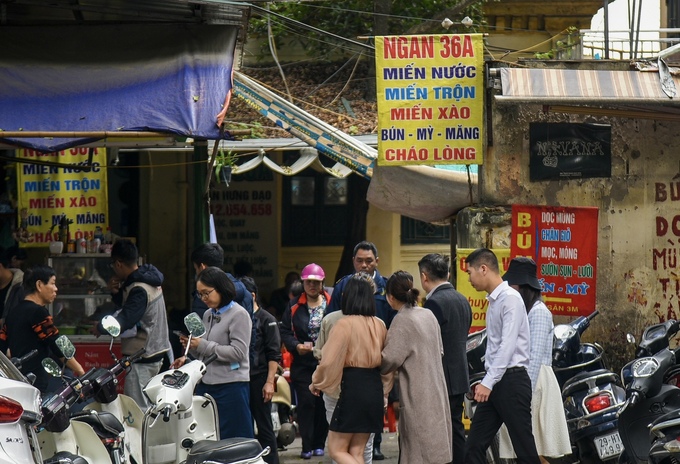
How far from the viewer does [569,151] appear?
445 inches

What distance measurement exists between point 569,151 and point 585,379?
3054 mm

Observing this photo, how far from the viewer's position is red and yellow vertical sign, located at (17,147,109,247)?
13.4m

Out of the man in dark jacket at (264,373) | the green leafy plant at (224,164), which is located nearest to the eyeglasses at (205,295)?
the man in dark jacket at (264,373)

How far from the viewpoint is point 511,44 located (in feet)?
69.9

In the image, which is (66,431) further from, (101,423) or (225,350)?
(225,350)

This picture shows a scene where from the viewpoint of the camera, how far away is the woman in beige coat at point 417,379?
808 cm

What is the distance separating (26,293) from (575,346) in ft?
14.8

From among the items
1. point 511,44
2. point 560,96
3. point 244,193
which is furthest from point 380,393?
point 511,44

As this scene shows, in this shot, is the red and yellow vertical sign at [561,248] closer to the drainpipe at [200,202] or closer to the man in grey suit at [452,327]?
the man in grey suit at [452,327]

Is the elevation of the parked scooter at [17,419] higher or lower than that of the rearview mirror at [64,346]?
lower

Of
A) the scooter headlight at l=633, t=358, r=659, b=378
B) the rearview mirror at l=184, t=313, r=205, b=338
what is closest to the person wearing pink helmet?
the rearview mirror at l=184, t=313, r=205, b=338

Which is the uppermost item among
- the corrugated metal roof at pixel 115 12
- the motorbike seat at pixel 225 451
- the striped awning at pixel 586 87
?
the corrugated metal roof at pixel 115 12

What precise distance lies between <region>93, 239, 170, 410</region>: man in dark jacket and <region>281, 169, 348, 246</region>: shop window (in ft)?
34.7

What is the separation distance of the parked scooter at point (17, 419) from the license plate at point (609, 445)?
437cm
